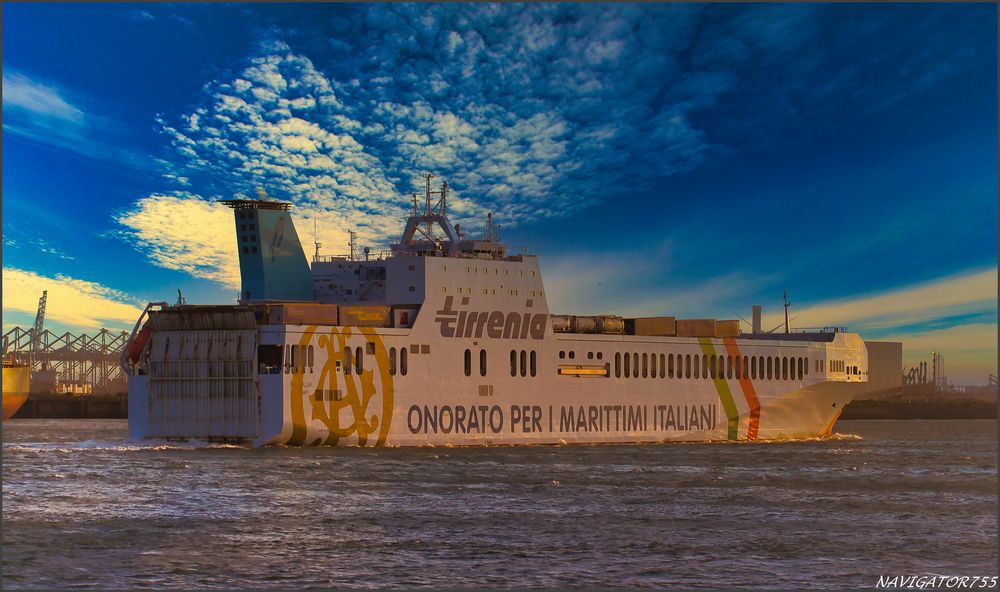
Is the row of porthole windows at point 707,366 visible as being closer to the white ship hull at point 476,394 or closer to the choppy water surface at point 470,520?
the white ship hull at point 476,394

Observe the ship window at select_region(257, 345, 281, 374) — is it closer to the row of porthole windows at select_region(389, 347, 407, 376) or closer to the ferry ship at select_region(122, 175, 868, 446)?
the ferry ship at select_region(122, 175, 868, 446)

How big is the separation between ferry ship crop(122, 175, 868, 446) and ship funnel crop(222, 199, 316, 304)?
2.9 inches

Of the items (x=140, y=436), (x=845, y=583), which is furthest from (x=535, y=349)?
(x=845, y=583)

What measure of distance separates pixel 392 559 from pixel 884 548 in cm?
956

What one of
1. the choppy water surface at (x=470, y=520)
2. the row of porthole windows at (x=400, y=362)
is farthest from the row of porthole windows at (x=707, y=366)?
the row of porthole windows at (x=400, y=362)

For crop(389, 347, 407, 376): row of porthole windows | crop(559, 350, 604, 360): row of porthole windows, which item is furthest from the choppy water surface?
crop(559, 350, 604, 360): row of porthole windows

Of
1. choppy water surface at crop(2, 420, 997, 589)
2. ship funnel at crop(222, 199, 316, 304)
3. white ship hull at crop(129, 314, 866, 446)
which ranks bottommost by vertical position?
choppy water surface at crop(2, 420, 997, 589)

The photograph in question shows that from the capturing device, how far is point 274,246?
45.7m

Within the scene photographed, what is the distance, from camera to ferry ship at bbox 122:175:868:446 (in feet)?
126

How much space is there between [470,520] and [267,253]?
990 inches

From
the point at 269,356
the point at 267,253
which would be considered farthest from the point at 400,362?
the point at 267,253

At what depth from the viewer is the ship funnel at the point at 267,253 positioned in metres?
45.2

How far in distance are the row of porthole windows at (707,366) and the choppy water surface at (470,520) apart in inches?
377

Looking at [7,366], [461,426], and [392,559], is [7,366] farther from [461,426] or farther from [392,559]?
[392,559]
